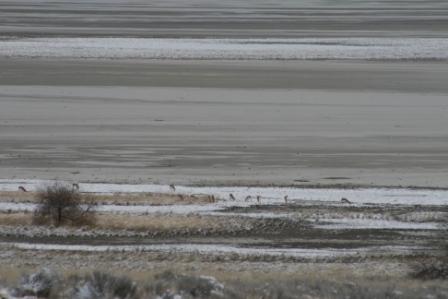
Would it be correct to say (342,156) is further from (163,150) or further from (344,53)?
(344,53)

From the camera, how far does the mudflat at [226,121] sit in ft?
63.9

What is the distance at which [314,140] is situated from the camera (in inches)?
879

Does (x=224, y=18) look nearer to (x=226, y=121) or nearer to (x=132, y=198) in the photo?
Result: (x=226, y=121)

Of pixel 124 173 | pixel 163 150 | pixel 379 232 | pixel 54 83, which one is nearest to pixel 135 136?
pixel 163 150

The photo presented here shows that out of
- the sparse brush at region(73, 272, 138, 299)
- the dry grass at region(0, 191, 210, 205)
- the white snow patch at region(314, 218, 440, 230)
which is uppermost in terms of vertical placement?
the dry grass at region(0, 191, 210, 205)

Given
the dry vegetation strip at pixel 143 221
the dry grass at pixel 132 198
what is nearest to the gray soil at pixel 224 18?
the dry grass at pixel 132 198

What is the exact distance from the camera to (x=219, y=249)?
1256 centimetres

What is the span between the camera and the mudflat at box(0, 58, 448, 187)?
19.5m

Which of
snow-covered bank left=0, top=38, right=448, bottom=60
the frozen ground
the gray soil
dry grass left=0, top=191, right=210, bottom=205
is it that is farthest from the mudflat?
the gray soil

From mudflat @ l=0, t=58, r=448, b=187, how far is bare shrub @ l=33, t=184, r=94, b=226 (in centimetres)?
390

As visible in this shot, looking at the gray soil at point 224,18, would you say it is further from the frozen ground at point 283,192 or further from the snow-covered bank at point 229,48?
the frozen ground at point 283,192

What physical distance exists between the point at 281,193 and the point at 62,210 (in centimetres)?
406

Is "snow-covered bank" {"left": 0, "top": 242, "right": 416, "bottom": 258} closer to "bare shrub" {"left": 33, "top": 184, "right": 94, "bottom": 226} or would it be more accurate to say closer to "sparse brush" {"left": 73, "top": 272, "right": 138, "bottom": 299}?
"bare shrub" {"left": 33, "top": 184, "right": 94, "bottom": 226}

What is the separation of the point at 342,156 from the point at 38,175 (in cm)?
616
